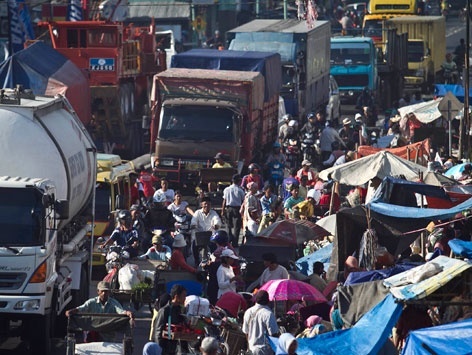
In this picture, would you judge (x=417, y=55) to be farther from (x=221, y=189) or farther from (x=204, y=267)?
(x=204, y=267)

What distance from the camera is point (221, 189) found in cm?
3200

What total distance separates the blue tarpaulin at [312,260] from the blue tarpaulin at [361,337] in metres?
6.41

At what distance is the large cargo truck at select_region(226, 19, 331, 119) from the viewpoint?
148ft

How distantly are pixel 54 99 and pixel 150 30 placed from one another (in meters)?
25.9

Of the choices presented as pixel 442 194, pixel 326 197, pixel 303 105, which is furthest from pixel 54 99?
pixel 303 105

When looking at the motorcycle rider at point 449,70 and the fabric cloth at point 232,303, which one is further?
the motorcycle rider at point 449,70

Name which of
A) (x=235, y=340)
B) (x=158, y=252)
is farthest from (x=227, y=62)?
(x=235, y=340)

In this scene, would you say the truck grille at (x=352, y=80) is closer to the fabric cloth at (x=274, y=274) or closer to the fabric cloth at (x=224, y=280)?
the fabric cloth at (x=224, y=280)

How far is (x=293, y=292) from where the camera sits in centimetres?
1883

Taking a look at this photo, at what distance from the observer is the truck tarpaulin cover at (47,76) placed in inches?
1378

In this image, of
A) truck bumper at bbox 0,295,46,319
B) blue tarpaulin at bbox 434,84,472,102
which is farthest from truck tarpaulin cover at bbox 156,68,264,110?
truck bumper at bbox 0,295,46,319

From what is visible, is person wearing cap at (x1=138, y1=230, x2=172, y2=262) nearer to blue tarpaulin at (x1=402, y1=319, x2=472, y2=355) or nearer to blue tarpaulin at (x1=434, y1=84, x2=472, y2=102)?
blue tarpaulin at (x1=402, y1=319, x2=472, y2=355)

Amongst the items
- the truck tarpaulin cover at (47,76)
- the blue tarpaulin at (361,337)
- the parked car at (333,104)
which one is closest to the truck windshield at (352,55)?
the parked car at (333,104)

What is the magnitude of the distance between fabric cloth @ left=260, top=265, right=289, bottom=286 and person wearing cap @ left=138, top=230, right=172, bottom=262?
8.57ft
